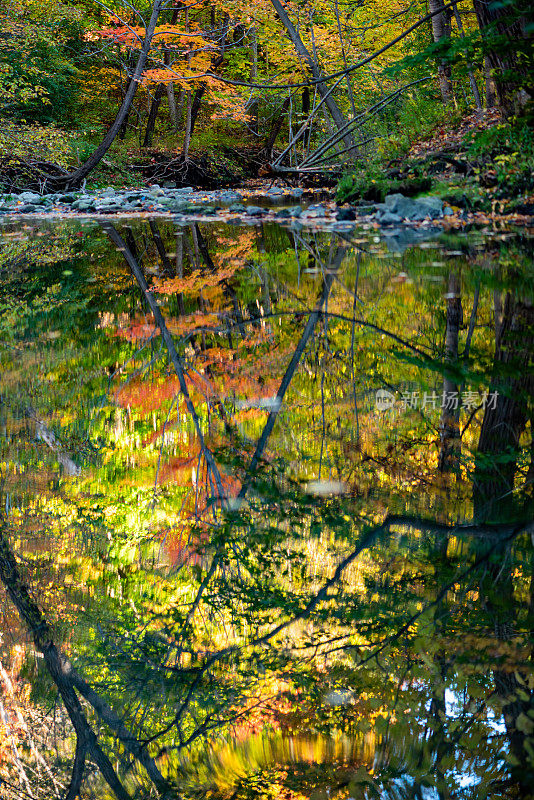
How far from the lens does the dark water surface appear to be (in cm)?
100

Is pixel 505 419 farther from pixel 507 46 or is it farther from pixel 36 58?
pixel 36 58

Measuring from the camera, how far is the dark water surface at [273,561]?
1003 millimetres

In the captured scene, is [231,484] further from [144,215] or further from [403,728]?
[144,215]

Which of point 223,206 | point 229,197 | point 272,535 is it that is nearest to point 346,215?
point 223,206

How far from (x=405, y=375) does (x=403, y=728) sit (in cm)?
162

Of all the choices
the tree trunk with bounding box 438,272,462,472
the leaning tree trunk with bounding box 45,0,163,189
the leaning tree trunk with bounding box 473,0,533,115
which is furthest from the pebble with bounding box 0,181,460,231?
the tree trunk with bounding box 438,272,462,472

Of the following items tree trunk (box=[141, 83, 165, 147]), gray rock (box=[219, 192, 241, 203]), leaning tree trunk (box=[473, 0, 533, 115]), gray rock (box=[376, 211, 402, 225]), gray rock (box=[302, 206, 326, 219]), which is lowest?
gray rock (box=[376, 211, 402, 225])

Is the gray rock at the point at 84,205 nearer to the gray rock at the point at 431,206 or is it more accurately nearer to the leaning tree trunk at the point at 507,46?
the gray rock at the point at 431,206

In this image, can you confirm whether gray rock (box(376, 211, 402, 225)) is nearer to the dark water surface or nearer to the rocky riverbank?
the rocky riverbank

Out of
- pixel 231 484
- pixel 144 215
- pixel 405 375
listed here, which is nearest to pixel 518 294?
pixel 405 375

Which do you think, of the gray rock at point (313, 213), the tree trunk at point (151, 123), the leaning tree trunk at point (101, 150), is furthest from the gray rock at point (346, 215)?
the tree trunk at point (151, 123)

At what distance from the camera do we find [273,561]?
1457 millimetres

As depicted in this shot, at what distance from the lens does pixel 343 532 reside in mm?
1535

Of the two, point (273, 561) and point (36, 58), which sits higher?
point (36, 58)
